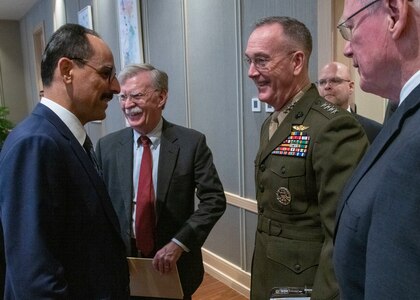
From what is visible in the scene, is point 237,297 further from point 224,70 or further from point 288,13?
point 288,13

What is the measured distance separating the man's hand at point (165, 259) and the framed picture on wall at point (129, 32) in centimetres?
A: 285

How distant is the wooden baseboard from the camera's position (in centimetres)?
291

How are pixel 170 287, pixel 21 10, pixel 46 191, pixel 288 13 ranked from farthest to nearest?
pixel 21 10
pixel 288 13
pixel 170 287
pixel 46 191

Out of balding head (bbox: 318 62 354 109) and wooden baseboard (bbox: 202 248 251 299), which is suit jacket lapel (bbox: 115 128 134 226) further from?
wooden baseboard (bbox: 202 248 251 299)

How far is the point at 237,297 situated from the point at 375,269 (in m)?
2.51

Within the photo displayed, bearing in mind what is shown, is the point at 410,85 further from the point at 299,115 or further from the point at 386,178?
the point at 299,115

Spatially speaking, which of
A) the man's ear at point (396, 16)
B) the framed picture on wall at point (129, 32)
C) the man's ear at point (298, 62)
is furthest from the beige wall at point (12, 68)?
the man's ear at point (396, 16)

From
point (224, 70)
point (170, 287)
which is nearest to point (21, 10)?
point (224, 70)

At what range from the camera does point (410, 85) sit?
2.06 ft

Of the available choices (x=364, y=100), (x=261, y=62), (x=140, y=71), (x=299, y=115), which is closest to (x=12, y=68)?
(x=140, y=71)

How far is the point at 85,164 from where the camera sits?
1.16m

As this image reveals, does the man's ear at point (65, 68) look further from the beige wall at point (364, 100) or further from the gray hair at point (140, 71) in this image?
the beige wall at point (364, 100)

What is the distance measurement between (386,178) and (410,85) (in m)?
0.19

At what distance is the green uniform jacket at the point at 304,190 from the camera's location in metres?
1.11
